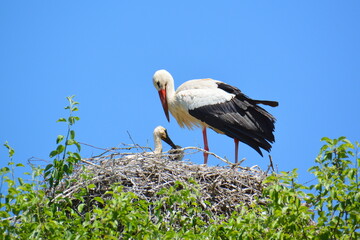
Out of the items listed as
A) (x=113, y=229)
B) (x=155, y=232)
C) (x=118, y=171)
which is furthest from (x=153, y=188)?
(x=155, y=232)

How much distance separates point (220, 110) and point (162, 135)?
36.5 inches

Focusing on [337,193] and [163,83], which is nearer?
[337,193]

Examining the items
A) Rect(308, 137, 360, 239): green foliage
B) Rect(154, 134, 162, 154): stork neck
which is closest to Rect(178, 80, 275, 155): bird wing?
Rect(154, 134, 162, 154): stork neck

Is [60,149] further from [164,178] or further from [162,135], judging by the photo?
[162,135]

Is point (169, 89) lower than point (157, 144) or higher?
higher

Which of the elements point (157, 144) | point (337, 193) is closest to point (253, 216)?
point (337, 193)

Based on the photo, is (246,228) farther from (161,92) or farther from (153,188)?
(161,92)

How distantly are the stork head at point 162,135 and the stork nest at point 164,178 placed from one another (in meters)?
1.68

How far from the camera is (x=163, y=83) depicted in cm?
1252

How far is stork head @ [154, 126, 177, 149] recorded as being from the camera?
38.1 ft

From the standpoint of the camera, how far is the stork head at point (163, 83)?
41.1ft

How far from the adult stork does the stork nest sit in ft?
5.38

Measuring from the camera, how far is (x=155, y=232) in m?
6.72

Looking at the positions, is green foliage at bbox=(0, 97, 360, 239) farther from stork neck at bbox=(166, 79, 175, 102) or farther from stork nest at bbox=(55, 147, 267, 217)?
stork neck at bbox=(166, 79, 175, 102)
